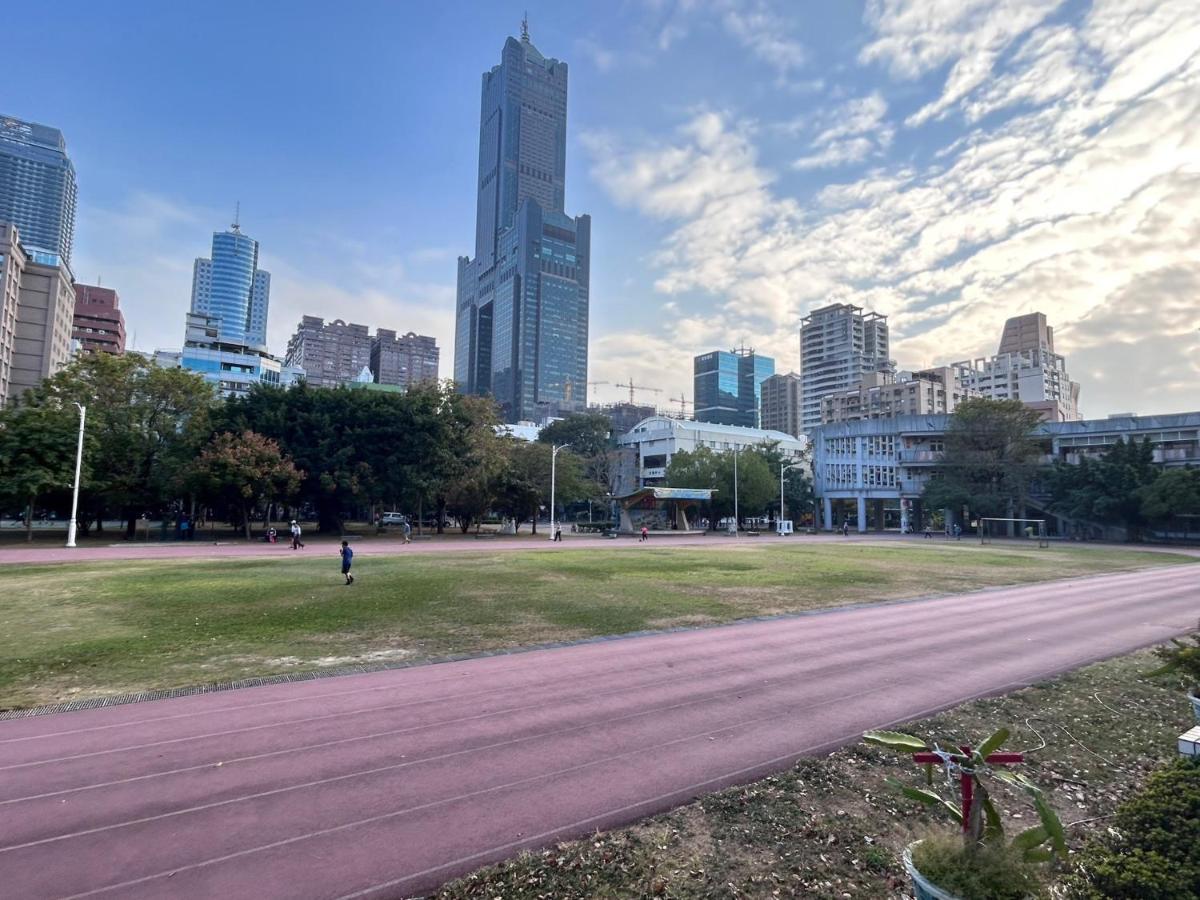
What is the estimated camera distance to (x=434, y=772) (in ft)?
19.6

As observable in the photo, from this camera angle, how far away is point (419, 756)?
250 inches

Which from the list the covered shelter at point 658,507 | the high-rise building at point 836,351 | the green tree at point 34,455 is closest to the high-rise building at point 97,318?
the green tree at point 34,455

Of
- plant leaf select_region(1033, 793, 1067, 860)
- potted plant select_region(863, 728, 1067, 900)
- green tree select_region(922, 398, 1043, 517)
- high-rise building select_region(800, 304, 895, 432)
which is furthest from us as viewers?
high-rise building select_region(800, 304, 895, 432)

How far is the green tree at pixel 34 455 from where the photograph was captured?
3388cm

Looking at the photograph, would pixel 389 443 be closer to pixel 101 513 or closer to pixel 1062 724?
pixel 101 513

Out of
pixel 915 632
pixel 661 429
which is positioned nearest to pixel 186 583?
pixel 915 632

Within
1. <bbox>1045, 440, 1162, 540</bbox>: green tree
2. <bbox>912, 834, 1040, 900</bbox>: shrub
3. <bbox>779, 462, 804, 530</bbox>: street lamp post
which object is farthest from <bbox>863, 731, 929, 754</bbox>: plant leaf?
<bbox>779, 462, 804, 530</bbox>: street lamp post

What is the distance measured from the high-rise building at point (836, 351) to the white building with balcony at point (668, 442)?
177 ft

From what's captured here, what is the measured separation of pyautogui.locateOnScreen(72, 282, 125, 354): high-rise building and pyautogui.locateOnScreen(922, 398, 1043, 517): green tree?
12363 cm

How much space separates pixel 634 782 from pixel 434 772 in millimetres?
1929

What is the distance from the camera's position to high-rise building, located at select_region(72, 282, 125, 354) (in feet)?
340

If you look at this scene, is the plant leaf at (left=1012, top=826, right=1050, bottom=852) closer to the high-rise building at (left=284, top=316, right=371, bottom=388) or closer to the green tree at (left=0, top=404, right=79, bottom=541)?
the green tree at (left=0, top=404, right=79, bottom=541)

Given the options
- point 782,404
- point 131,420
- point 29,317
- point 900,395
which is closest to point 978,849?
point 131,420

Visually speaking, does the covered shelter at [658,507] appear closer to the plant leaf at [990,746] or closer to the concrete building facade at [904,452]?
the concrete building facade at [904,452]
